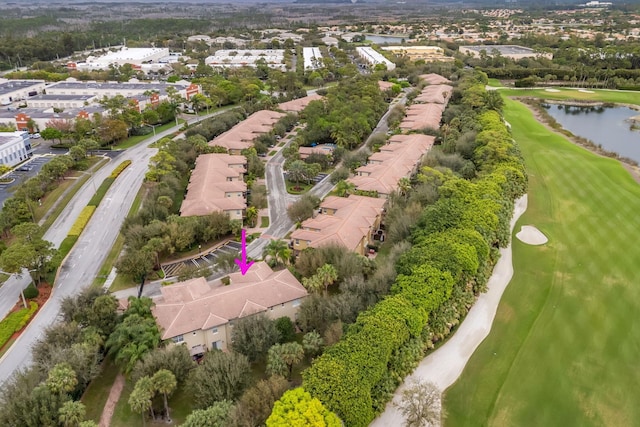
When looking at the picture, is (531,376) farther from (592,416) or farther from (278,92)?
(278,92)

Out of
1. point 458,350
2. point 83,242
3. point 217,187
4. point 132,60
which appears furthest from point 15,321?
point 132,60

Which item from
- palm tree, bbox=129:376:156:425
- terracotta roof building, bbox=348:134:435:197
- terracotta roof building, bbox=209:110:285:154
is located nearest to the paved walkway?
palm tree, bbox=129:376:156:425

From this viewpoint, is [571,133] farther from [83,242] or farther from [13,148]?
[13,148]

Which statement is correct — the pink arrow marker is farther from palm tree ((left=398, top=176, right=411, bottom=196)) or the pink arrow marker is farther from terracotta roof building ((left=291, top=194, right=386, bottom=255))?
palm tree ((left=398, top=176, right=411, bottom=196))

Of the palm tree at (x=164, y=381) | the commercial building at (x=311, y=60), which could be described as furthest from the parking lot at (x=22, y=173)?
the commercial building at (x=311, y=60)

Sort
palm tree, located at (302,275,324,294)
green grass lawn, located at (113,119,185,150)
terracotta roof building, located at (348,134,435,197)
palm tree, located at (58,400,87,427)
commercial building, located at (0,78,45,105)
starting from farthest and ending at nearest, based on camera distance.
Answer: commercial building, located at (0,78,45,105) < green grass lawn, located at (113,119,185,150) < terracotta roof building, located at (348,134,435,197) < palm tree, located at (302,275,324,294) < palm tree, located at (58,400,87,427)

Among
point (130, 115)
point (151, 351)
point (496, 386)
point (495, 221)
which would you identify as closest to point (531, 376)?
point (496, 386)
